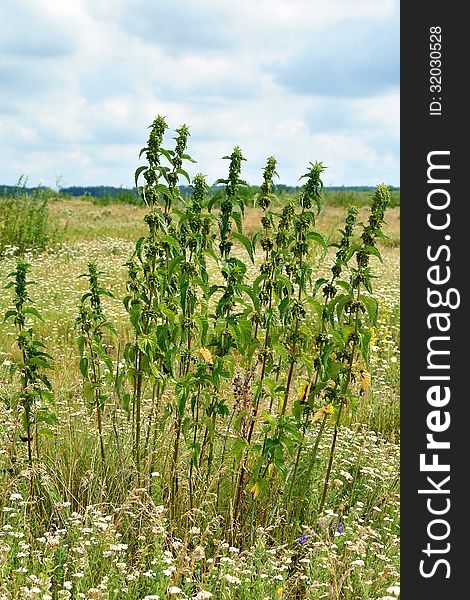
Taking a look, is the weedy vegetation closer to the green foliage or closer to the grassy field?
the grassy field

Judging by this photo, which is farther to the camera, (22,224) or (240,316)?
(22,224)

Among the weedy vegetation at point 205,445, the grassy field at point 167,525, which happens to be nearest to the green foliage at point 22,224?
the grassy field at point 167,525

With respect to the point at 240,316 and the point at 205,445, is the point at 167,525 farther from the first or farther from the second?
the point at 240,316

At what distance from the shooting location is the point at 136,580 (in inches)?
127

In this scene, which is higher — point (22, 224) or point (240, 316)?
point (22, 224)

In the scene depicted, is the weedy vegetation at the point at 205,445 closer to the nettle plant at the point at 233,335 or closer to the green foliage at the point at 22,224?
the nettle plant at the point at 233,335

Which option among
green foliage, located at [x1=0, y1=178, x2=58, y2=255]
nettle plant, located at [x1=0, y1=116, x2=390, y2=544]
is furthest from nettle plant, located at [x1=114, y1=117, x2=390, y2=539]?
green foliage, located at [x1=0, y1=178, x2=58, y2=255]

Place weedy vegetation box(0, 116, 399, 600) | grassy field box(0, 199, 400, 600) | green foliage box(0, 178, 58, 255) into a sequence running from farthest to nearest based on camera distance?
green foliage box(0, 178, 58, 255) → weedy vegetation box(0, 116, 399, 600) → grassy field box(0, 199, 400, 600)

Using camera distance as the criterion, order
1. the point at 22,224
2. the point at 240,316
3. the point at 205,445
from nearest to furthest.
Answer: the point at 240,316 < the point at 205,445 < the point at 22,224

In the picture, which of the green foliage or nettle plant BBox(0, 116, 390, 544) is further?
the green foliage

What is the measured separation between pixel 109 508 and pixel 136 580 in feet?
2.37

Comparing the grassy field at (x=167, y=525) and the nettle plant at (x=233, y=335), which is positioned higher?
the nettle plant at (x=233, y=335)

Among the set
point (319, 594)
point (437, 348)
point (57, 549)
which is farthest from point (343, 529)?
point (57, 549)

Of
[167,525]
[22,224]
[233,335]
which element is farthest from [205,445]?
[22,224]
